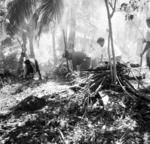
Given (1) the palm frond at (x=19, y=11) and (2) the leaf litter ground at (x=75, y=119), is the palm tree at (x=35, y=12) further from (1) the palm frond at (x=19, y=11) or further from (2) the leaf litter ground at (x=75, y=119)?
(2) the leaf litter ground at (x=75, y=119)

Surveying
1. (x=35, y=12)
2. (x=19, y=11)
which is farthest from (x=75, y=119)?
(x=19, y=11)

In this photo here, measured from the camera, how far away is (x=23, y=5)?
7691mm

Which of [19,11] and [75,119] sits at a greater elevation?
[19,11]

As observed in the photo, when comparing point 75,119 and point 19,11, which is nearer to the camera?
point 75,119

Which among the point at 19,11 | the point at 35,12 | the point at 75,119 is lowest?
the point at 75,119

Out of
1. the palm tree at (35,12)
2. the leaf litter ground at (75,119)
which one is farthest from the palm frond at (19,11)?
the leaf litter ground at (75,119)

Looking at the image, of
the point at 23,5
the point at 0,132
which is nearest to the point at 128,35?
the point at 23,5

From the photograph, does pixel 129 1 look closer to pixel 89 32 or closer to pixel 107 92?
pixel 107 92

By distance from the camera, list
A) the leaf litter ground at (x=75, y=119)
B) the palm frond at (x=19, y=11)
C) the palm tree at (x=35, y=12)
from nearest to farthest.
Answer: the leaf litter ground at (x=75, y=119), the palm tree at (x=35, y=12), the palm frond at (x=19, y=11)

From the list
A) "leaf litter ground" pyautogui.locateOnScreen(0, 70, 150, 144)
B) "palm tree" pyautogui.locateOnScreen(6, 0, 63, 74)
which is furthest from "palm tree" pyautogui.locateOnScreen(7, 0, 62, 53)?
"leaf litter ground" pyautogui.locateOnScreen(0, 70, 150, 144)

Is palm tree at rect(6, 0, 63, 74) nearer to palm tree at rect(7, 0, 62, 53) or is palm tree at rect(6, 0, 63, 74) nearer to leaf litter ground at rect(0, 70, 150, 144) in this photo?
palm tree at rect(7, 0, 62, 53)

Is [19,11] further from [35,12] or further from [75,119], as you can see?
[75,119]

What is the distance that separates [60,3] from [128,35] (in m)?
23.7

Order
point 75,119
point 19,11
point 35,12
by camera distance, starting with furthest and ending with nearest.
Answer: point 19,11 < point 35,12 < point 75,119
